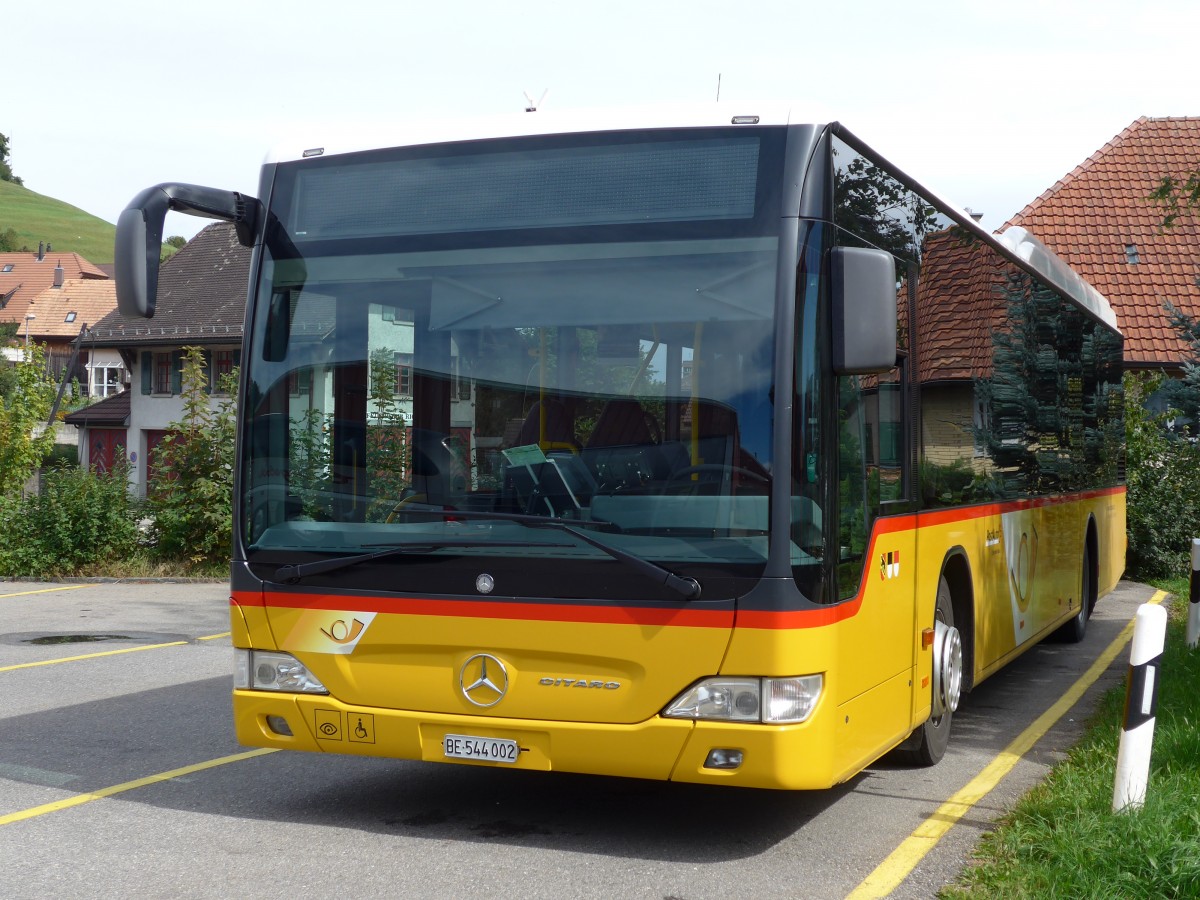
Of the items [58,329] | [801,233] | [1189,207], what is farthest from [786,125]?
[58,329]

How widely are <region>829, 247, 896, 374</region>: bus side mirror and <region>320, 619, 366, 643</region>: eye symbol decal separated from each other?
2241 mm

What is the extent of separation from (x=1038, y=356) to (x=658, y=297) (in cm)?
570

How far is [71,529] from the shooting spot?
20875mm

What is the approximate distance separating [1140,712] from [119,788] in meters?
4.73

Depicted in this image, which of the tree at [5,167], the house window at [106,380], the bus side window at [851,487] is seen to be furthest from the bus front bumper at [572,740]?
the tree at [5,167]

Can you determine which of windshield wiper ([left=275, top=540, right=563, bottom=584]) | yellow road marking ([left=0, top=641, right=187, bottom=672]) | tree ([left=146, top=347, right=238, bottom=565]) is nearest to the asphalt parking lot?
windshield wiper ([left=275, top=540, right=563, bottom=584])

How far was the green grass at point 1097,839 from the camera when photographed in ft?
16.6

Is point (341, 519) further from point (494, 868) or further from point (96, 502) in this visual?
point (96, 502)

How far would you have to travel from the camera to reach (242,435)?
20.5ft

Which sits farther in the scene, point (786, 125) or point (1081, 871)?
Result: point (786, 125)

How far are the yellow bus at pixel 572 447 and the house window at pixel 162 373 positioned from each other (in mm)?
43415

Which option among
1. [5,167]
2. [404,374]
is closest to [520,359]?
[404,374]

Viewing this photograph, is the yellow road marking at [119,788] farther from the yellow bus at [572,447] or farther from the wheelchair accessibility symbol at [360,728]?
the wheelchair accessibility symbol at [360,728]

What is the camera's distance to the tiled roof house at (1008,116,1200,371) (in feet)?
97.5
